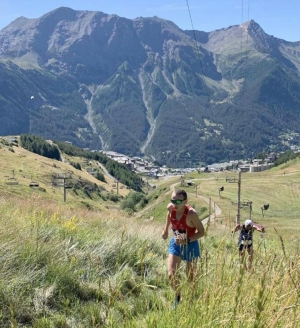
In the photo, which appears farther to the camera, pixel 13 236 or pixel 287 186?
pixel 287 186

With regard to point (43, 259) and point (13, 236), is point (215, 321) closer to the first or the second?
point (43, 259)

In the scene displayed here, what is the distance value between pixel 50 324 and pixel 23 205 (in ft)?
16.7

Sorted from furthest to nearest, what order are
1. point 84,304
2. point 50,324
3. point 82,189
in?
point 82,189, point 84,304, point 50,324

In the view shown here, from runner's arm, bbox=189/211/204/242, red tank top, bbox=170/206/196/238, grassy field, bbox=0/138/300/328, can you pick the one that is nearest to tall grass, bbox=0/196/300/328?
grassy field, bbox=0/138/300/328

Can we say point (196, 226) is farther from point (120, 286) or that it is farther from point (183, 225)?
point (120, 286)

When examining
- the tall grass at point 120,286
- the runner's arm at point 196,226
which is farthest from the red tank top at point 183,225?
the tall grass at point 120,286

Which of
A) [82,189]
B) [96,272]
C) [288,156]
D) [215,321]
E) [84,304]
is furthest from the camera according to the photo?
[288,156]

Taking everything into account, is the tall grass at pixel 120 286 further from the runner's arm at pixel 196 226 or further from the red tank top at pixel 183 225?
the runner's arm at pixel 196 226

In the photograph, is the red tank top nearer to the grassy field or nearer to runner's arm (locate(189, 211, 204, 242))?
runner's arm (locate(189, 211, 204, 242))

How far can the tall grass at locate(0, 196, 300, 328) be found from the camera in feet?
8.45

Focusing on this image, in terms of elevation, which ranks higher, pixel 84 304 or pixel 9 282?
pixel 9 282

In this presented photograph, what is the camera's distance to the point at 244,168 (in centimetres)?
19225

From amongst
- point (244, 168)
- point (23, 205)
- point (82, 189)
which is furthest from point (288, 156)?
point (23, 205)

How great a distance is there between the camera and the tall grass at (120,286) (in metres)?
2.57
